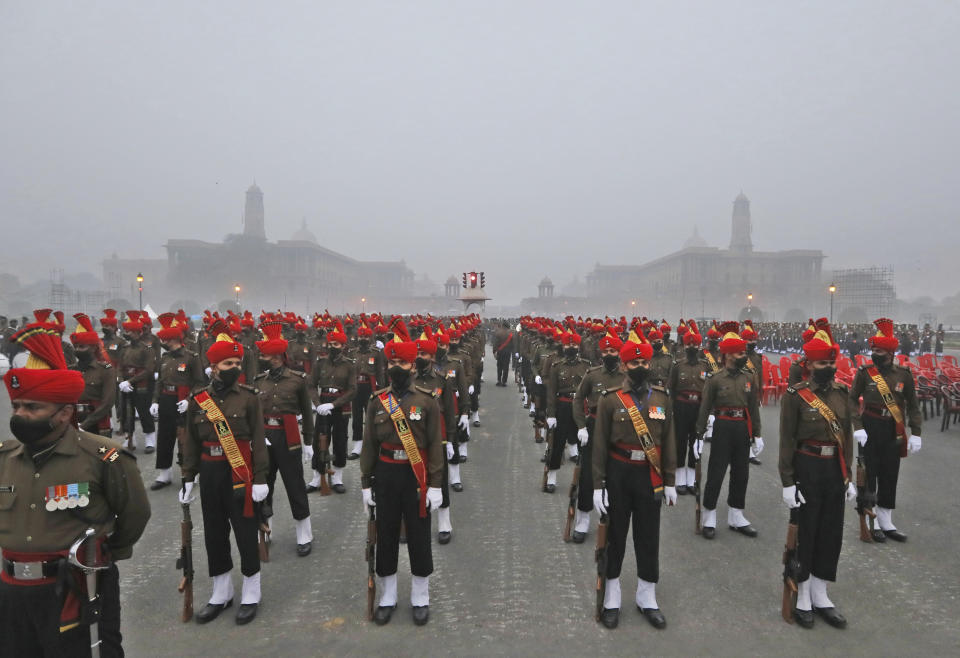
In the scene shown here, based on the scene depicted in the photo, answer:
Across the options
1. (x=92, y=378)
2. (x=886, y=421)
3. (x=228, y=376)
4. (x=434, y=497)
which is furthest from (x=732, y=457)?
(x=92, y=378)

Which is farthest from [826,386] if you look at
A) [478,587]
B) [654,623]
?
[478,587]

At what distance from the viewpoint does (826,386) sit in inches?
206

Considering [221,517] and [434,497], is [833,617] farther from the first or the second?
[221,517]

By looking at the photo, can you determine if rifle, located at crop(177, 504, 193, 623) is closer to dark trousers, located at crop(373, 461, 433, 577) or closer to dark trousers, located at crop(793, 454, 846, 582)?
dark trousers, located at crop(373, 461, 433, 577)

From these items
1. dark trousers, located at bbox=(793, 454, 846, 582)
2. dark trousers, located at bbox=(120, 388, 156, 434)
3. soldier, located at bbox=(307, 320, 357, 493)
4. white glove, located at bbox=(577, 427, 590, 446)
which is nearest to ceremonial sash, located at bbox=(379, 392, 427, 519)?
white glove, located at bbox=(577, 427, 590, 446)

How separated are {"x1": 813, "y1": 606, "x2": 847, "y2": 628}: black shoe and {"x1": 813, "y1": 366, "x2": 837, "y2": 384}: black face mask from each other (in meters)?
2.13

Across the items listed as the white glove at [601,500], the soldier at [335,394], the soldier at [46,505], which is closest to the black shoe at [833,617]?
the white glove at [601,500]

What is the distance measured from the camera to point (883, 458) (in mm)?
6695

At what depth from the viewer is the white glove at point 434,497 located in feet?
15.6

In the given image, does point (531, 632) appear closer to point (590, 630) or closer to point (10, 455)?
point (590, 630)

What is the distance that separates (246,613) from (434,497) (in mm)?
2064

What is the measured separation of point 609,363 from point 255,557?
4609 mm

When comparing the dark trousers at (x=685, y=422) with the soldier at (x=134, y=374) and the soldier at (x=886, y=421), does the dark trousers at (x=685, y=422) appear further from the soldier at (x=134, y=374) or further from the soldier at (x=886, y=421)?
the soldier at (x=134, y=374)

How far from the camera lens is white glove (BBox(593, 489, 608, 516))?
16.1ft
